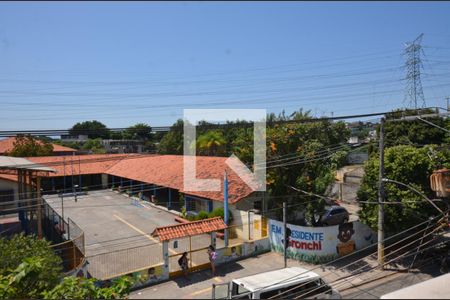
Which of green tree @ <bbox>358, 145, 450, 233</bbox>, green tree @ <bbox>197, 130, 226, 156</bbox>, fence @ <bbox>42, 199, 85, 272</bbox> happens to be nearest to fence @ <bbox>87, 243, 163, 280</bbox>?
fence @ <bbox>42, 199, 85, 272</bbox>

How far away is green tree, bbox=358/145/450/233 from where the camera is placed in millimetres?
A: 16281

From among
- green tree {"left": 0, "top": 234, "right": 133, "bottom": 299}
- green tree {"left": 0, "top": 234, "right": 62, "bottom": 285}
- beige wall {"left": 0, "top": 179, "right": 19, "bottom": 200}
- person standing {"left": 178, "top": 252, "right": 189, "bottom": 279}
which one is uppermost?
beige wall {"left": 0, "top": 179, "right": 19, "bottom": 200}

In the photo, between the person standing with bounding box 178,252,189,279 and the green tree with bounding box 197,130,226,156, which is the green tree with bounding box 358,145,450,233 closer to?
the person standing with bounding box 178,252,189,279

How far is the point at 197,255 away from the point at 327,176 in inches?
300

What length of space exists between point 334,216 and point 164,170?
15.2 m

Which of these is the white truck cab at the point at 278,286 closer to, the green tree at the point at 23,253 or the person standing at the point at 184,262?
the person standing at the point at 184,262

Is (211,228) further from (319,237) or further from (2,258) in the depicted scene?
(2,258)

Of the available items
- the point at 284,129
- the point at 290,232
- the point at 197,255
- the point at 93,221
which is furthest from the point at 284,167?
the point at 93,221

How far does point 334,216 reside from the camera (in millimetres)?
24219

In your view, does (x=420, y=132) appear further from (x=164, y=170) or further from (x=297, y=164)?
(x=164, y=170)

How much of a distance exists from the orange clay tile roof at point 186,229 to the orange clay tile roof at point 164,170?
3.42 m

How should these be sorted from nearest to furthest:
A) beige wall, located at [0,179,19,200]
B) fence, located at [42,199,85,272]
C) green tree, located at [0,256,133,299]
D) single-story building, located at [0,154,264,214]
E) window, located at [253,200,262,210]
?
green tree, located at [0,256,133,299] → fence, located at [42,199,85,272] → beige wall, located at [0,179,19,200] → single-story building, located at [0,154,264,214] → window, located at [253,200,262,210]

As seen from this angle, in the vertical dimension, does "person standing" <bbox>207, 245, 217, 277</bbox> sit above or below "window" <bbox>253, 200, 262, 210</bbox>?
below

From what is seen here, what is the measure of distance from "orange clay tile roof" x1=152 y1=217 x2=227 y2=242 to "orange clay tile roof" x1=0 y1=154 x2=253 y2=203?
135 inches
